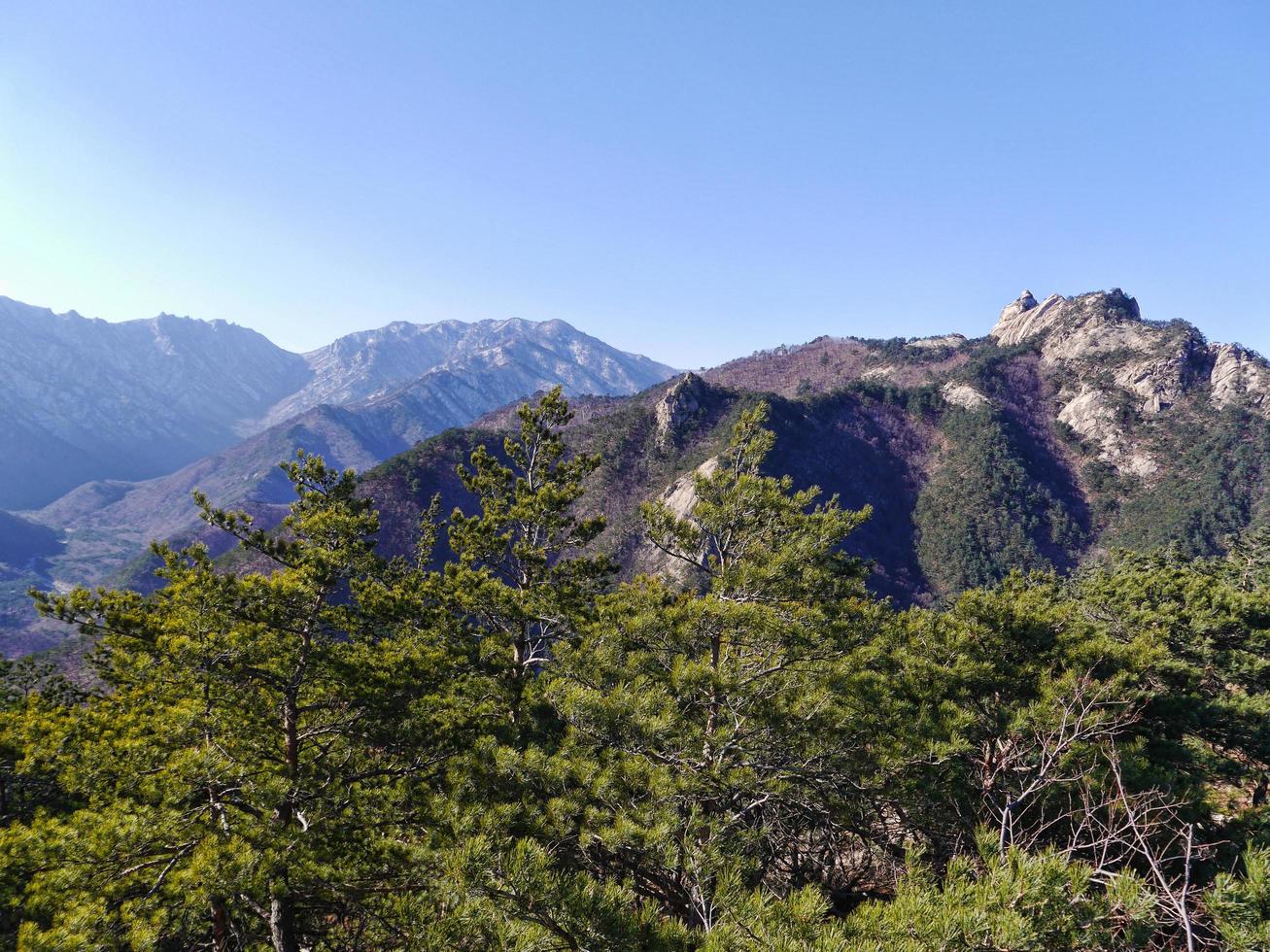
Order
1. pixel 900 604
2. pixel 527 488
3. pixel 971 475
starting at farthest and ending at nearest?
pixel 971 475 → pixel 900 604 → pixel 527 488

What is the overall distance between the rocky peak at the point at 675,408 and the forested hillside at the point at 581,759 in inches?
4236

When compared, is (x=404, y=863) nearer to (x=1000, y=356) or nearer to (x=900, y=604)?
(x=900, y=604)

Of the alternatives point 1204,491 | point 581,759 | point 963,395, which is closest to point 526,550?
point 581,759

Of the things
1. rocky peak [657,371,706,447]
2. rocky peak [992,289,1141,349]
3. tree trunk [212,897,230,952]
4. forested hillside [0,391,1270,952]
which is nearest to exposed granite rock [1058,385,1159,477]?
rocky peak [992,289,1141,349]

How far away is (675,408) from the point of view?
12225cm

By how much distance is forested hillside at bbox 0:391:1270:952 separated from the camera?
541 cm

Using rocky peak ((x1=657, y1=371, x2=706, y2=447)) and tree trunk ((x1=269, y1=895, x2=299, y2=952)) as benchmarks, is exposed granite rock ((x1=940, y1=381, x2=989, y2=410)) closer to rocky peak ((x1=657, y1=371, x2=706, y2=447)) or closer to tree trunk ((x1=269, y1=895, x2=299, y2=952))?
rocky peak ((x1=657, y1=371, x2=706, y2=447))

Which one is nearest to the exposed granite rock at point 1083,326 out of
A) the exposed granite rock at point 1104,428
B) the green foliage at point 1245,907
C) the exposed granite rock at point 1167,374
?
the exposed granite rock at point 1167,374

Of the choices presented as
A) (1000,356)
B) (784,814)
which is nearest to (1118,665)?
(784,814)

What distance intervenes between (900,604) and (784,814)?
92.4 m

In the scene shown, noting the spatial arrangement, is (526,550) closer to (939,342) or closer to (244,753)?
(244,753)

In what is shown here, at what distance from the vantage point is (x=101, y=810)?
23.1ft

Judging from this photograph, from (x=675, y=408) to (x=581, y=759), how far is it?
11629 cm

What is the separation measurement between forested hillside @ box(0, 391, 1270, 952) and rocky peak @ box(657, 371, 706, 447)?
107593mm
